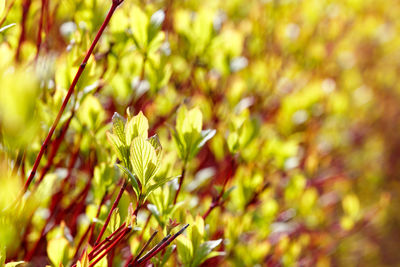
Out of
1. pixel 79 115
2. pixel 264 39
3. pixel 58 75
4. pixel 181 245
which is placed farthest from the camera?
pixel 264 39

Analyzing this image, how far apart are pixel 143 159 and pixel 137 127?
0.18 feet

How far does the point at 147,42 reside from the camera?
875mm

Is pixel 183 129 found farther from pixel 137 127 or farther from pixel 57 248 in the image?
pixel 57 248

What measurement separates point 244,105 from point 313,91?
421 millimetres

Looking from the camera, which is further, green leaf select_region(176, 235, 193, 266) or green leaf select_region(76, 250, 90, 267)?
green leaf select_region(176, 235, 193, 266)

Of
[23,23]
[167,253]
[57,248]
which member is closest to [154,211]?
[167,253]

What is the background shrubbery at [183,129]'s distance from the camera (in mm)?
660

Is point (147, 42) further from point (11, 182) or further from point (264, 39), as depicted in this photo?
point (264, 39)

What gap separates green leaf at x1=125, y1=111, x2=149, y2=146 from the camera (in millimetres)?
593

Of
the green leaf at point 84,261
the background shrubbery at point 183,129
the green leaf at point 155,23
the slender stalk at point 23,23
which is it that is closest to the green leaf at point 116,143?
the background shrubbery at point 183,129

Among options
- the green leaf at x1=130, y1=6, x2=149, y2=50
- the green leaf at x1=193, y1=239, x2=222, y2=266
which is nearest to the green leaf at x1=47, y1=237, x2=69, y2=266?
the green leaf at x1=193, y1=239, x2=222, y2=266

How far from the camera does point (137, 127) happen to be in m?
0.61

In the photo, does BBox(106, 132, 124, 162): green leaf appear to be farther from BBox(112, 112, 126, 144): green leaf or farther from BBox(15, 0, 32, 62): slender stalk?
BBox(15, 0, 32, 62): slender stalk

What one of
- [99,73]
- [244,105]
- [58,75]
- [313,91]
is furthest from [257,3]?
[58,75]
